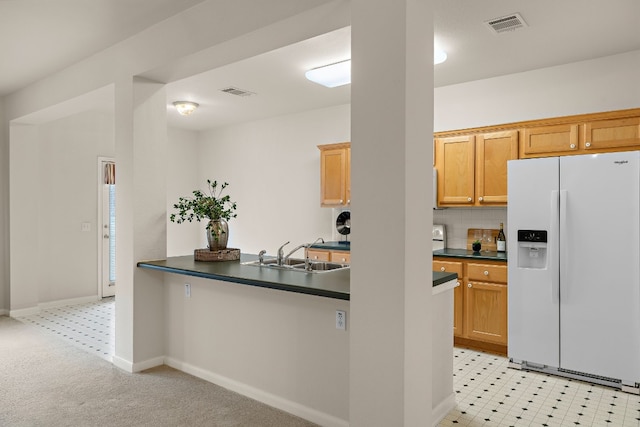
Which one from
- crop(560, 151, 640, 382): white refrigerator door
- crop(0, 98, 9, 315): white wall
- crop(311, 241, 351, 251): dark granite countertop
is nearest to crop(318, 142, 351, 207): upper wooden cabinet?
crop(311, 241, 351, 251): dark granite countertop

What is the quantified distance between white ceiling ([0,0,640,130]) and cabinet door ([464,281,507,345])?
205cm

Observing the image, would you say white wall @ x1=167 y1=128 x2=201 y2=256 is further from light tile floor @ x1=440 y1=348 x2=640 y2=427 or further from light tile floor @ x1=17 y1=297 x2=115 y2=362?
light tile floor @ x1=440 y1=348 x2=640 y2=427

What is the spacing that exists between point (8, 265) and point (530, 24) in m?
6.24

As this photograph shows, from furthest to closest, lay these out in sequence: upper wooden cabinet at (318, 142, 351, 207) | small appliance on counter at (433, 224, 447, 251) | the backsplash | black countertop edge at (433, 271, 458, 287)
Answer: upper wooden cabinet at (318, 142, 351, 207)
small appliance on counter at (433, 224, 447, 251)
the backsplash
black countertop edge at (433, 271, 458, 287)

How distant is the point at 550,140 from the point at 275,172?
12.4 feet

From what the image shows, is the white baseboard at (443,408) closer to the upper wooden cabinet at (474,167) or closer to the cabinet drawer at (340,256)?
the upper wooden cabinet at (474,167)

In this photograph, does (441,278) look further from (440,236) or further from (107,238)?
(107,238)

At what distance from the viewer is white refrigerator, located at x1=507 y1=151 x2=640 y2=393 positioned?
130 inches

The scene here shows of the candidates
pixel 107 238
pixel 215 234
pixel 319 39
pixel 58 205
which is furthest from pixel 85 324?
pixel 319 39

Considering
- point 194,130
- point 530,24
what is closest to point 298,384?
point 530,24

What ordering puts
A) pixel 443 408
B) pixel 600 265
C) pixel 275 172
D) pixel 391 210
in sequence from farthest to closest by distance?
pixel 275 172 < pixel 600 265 < pixel 443 408 < pixel 391 210

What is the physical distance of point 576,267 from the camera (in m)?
3.50

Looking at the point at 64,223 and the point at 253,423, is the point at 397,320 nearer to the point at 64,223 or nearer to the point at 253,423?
the point at 253,423

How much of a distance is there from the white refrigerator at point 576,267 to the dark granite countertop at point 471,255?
0.26m
